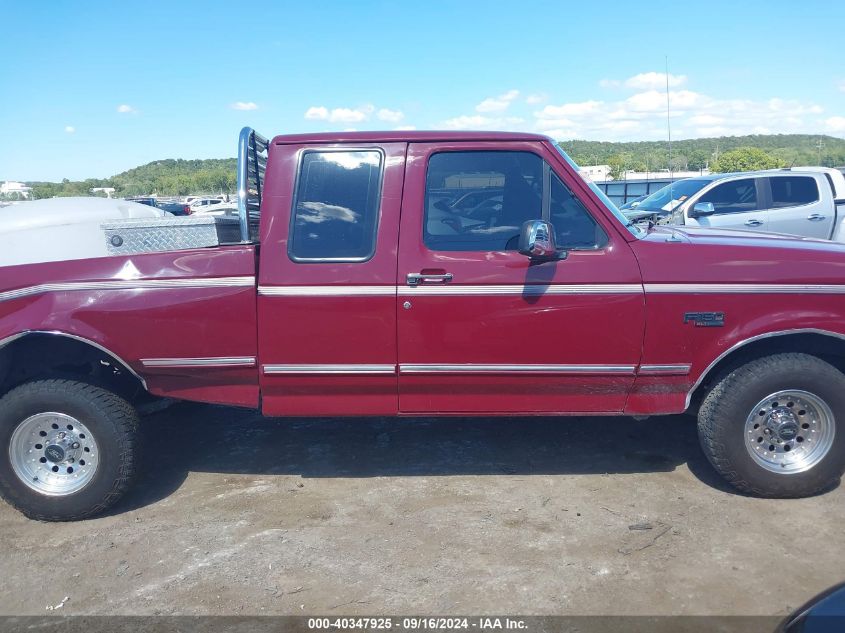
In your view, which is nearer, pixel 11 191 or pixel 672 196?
pixel 672 196

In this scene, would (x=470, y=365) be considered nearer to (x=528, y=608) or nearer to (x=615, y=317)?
(x=615, y=317)

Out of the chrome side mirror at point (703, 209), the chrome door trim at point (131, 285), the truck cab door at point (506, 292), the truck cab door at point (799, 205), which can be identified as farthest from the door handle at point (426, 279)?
the truck cab door at point (799, 205)

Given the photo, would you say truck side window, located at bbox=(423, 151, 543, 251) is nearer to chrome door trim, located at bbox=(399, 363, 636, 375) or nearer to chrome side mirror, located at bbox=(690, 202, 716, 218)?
chrome door trim, located at bbox=(399, 363, 636, 375)

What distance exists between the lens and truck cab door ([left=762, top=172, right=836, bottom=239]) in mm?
8914

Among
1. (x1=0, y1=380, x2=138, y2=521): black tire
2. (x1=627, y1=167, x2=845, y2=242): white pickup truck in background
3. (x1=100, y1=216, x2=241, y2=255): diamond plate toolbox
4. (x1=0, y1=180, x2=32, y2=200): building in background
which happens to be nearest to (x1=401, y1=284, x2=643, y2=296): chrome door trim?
(x1=100, y1=216, x2=241, y2=255): diamond plate toolbox

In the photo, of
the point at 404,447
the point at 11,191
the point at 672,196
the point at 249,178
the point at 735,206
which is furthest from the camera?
the point at 11,191

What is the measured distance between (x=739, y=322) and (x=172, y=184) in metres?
56.8

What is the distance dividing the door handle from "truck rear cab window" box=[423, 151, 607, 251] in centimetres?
18

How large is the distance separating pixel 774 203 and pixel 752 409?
6.55 meters

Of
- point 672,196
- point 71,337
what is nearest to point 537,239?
point 71,337

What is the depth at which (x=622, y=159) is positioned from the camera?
13070 millimetres

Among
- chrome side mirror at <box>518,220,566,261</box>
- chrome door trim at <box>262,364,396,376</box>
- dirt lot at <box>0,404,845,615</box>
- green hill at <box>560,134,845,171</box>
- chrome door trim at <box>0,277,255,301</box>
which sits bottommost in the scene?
dirt lot at <box>0,404,845,615</box>

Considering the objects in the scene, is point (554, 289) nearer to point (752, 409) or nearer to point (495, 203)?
point (495, 203)

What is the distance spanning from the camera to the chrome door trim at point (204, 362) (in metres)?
3.66
